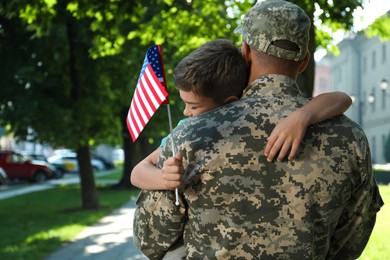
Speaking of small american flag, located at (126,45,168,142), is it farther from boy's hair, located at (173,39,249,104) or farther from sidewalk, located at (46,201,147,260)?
sidewalk, located at (46,201,147,260)

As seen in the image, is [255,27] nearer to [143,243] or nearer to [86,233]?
[143,243]

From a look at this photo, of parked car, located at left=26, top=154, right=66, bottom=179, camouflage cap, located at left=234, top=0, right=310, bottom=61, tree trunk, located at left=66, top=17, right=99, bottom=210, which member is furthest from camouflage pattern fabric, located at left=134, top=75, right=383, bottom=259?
parked car, located at left=26, top=154, right=66, bottom=179

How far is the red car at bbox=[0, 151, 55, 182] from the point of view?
4500cm

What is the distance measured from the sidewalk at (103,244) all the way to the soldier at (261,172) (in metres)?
8.87

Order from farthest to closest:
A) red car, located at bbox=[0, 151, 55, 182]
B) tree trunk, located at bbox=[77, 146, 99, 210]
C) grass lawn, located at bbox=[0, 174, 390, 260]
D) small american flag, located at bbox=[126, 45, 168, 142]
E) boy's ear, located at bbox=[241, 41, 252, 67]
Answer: red car, located at bbox=[0, 151, 55, 182] < tree trunk, located at bbox=[77, 146, 99, 210] < grass lawn, located at bbox=[0, 174, 390, 260] < small american flag, located at bbox=[126, 45, 168, 142] < boy's ear, located at bbox=[241, 41, 252, 67]

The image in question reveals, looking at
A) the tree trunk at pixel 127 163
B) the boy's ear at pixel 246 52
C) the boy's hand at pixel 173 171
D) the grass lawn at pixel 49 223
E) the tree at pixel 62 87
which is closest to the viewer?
the boy's hand at pixel 173 171

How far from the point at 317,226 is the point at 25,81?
19.5 metres

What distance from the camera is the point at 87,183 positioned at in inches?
914

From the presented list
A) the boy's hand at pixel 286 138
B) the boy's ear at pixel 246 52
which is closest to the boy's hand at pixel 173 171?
the boy's hand at pixel 286 138

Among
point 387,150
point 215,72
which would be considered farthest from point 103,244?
point 387,150

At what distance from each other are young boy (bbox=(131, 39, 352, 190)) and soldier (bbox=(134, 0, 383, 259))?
0.13 ft

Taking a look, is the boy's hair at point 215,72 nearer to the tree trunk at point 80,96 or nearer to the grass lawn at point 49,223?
the grass lawn at point 49,223

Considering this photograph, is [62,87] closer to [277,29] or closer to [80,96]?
[80,96]

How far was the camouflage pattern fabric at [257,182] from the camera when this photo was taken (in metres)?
2.82
